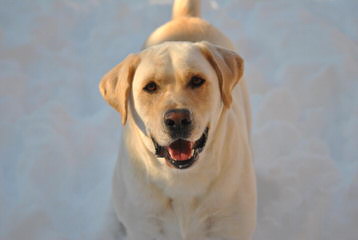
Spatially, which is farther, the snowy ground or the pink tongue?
the snowy ground

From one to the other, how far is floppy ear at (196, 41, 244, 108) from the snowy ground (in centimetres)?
151

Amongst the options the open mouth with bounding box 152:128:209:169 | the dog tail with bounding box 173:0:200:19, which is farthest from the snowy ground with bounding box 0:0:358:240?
the open mouth with bounding box 152:128:209:169

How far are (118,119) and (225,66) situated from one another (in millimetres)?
2001

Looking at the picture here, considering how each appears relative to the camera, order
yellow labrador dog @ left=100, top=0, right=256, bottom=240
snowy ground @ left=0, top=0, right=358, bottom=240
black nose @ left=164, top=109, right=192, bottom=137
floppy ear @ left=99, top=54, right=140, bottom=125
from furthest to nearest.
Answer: snowy ground @ left=0, top=0, right=358, bottom=240, floppy ear @ left=99, top=54, right=140, bottom=125, yellow labrador dog @ left=100, top=0, right=256, bottom=240, black nose @ left=164, top=109, right=192, bottom=137

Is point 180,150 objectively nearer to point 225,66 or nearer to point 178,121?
point 178,121

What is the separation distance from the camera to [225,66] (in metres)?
2.66

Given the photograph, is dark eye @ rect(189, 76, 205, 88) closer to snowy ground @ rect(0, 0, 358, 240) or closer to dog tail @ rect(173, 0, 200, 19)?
dog tail @ rect(173, 0, 200, 19)

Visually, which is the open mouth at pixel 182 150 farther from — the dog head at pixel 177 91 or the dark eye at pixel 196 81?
the dark eye at pixel 196 81

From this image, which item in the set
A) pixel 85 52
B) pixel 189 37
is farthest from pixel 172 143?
pixel 85 52

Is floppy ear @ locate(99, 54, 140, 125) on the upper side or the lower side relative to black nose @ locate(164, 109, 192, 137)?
upper

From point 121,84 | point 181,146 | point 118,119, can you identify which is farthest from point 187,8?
point 181,146

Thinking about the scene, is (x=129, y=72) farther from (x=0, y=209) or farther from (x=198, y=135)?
(x=0, y=209)

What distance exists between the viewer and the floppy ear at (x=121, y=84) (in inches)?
104

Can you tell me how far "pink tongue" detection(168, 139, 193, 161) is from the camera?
8.39 ft
